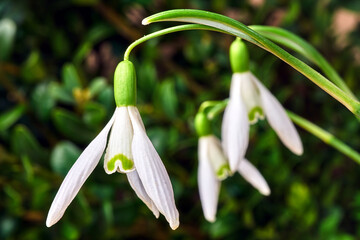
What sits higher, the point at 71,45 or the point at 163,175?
the point at 71,45

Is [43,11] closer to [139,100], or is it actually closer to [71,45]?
[71,45]

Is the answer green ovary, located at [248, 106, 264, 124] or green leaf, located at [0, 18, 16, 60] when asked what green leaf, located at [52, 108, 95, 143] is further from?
green ovary, located at [248, 106, 264, 124]

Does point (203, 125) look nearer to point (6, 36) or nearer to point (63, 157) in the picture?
point (63, 157)

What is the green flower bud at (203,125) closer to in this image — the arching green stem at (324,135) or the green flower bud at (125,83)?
the arching green stem at (324,135)

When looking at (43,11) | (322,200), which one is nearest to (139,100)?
(43,11)

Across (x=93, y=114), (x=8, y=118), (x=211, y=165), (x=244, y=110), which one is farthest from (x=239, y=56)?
(x=8, y=118)

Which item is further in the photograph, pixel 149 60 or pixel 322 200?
pixel 322 200

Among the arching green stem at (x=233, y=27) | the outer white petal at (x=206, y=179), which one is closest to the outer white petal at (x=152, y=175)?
the arching green stem at (x=233, y=27)
